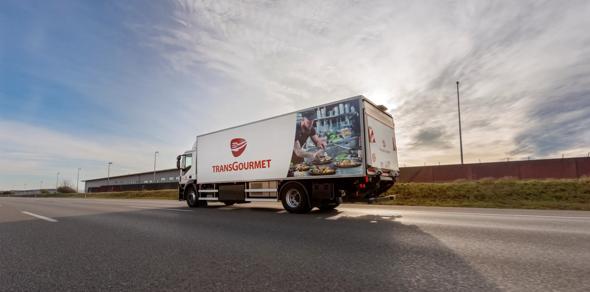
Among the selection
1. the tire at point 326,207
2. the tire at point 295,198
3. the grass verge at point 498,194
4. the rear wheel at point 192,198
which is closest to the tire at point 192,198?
the rear wheel at point 192,198

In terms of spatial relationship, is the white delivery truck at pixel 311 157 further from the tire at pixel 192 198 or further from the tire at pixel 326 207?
the tire at pixel 192 198

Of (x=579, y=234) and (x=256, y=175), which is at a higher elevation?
(x=256, y=175)

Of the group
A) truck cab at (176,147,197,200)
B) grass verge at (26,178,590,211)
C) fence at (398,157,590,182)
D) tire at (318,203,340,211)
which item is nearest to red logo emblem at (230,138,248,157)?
truck cab at (176,147,197,200)

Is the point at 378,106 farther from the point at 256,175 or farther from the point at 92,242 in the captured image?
the point at 92,242

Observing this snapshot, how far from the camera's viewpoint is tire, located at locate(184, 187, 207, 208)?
14.8m

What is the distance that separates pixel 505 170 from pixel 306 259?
26.0 metres

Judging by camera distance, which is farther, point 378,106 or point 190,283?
point 378,106

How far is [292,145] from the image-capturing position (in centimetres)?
1115

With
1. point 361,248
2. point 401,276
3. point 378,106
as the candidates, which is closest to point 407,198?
point 378,106

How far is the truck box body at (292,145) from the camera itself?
9781 millimetres

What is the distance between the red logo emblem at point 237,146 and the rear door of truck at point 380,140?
5282mm

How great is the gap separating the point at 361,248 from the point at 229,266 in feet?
6.54

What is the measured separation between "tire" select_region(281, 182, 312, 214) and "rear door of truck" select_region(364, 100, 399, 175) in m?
2.48

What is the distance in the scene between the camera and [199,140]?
50.0ft
